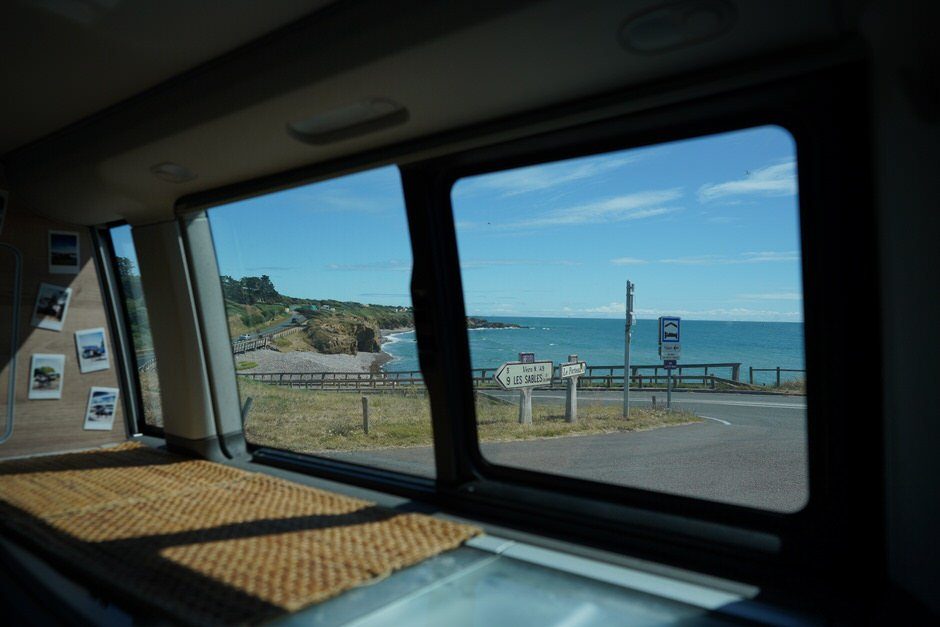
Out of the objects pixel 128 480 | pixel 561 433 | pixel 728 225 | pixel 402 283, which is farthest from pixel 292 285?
pixel 728 225

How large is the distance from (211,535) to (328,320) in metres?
1.13

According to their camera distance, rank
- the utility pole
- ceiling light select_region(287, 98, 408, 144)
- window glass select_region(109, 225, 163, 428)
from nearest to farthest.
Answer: ceiling light select_region(287, 98, 408, 144) → the utility pole → window glass select_region(109, 225, 163, 428)

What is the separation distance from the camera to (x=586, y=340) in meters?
2.29

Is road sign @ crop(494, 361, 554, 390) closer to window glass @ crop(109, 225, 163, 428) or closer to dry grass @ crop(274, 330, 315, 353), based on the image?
dry grass @ crop(274, 330, 315, 353)

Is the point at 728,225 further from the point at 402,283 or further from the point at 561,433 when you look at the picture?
the point at 402,283

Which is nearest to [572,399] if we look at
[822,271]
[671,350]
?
[671,350]

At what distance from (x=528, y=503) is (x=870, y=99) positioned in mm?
1437

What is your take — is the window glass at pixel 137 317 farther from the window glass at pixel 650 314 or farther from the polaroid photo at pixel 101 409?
the window glass at pixel 650 314

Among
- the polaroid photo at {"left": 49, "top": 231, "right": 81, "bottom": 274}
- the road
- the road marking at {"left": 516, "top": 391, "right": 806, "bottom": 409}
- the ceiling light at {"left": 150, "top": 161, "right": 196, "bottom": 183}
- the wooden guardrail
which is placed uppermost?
the ceiling light at {"left": 150, "top": 161, "right": 196, "bottom": 183}

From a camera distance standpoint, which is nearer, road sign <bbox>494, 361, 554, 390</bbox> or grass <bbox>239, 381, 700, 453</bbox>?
grass <bbox>239, 381, 700, 453</bbox>

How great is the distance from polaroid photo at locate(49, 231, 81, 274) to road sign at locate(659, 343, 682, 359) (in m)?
2.99

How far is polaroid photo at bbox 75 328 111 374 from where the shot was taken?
355 cm

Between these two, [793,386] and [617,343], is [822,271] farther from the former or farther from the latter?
[617,343]

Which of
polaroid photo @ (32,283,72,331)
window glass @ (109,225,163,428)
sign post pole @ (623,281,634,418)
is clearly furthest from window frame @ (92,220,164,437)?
sign post pole @ (623,281,634,418)
